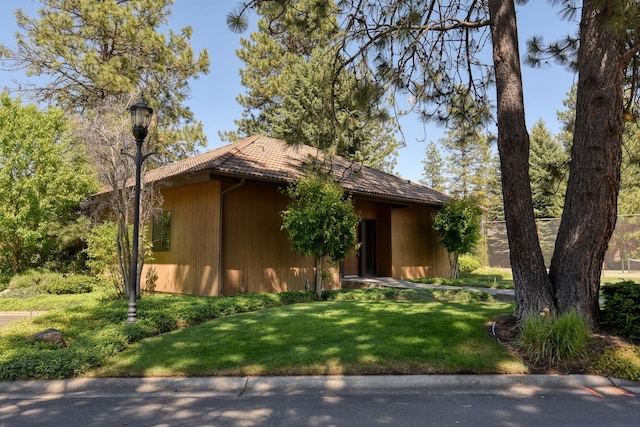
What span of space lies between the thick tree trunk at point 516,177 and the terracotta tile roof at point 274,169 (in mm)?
3000

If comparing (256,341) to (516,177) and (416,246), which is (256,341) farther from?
(416,246)

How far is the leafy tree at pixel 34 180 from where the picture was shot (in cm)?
1191

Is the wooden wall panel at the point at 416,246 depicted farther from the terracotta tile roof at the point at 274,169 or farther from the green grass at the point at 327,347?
the green grass at the point at 327,347

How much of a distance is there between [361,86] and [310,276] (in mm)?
6238

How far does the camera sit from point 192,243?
11.3 metres

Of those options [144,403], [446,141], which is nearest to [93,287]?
[144,403]

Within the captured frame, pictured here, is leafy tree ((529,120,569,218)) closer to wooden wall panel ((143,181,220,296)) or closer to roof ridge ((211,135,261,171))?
roof ridge ((211,135,261,171))

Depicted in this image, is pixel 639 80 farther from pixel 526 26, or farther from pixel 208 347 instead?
pixel 208 347

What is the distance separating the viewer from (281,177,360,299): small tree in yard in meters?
10.0

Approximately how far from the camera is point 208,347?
215 inches

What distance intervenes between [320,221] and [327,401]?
20.6 feet

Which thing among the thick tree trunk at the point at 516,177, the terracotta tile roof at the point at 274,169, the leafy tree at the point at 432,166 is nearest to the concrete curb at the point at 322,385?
the thick tree trunk at the point at 516,177

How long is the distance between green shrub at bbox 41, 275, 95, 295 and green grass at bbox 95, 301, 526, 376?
22.3ft

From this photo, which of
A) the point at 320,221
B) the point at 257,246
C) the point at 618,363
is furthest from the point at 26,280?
the point at 618,363
